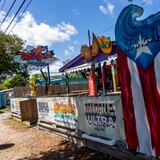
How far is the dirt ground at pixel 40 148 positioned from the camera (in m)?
9.36

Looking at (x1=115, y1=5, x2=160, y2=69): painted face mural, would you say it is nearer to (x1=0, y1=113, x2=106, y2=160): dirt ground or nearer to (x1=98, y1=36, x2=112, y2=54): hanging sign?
(x1=0, y1=113, x2=106, y2=160): dirt ground

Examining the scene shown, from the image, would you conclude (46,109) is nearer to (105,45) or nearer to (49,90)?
(105,45)

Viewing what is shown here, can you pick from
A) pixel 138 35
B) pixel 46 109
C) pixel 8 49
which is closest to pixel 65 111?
pixel 46 109

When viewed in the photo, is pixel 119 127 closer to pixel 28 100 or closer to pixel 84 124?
pixel 84 124

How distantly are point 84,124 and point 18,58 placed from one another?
12.5 m

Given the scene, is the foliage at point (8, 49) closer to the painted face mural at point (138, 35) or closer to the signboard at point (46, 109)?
the signboard at point (46, 109)

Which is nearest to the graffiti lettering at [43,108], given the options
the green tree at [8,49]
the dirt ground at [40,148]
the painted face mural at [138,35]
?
the dirt ground at [40,148]

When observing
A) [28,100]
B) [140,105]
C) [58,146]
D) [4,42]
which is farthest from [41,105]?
[4,42]

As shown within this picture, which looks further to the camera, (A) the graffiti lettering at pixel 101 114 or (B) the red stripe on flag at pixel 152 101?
(A) the graffiti lettering at pixel 101 114

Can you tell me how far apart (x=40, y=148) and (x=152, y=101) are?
575 centimetres

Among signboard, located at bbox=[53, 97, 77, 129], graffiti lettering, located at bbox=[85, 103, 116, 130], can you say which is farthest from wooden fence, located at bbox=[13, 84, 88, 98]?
graffiti lettering, located at bbox=[85, 103, 116, 130]

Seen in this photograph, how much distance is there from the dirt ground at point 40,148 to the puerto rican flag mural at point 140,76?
2.28 meters

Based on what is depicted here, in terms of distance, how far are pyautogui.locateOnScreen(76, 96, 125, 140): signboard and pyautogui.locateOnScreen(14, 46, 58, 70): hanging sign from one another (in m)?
11.7

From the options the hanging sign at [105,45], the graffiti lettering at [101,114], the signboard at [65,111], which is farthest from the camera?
the hanging sign at [105,45]
